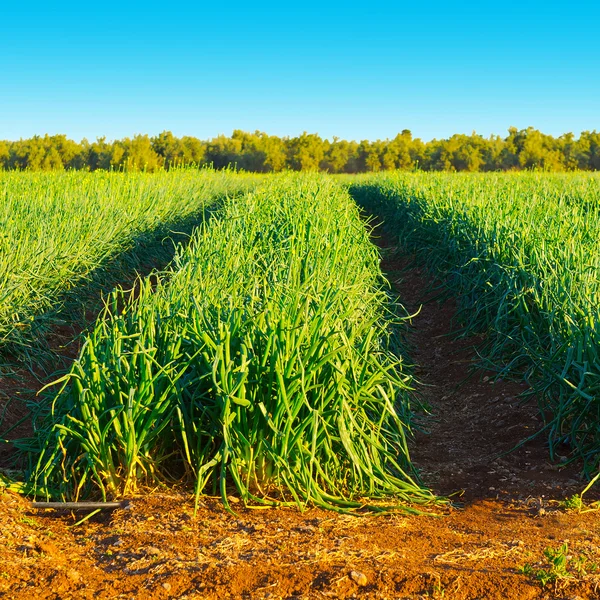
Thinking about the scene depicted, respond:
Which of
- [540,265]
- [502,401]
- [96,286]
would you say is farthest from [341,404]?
[96,286]

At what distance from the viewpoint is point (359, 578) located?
1.98 meters

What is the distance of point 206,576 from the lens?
1.99 meters

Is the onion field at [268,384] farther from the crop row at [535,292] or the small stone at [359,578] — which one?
the small stone at [359,578]

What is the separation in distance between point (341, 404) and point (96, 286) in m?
4.13

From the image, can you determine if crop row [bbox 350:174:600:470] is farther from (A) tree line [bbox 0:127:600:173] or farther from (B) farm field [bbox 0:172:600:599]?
(A) tree line [bbox 0:127:600:173]

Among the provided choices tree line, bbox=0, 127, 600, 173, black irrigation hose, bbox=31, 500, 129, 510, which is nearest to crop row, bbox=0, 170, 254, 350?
black irrigation hose, bbox=31, 500, 129, 510

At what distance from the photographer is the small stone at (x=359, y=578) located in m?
1.97

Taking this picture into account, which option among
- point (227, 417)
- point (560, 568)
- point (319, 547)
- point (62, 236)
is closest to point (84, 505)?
point (227, 417)

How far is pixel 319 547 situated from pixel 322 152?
46.7m

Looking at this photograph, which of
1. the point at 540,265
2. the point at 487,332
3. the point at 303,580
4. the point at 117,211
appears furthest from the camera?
the point at 117,211

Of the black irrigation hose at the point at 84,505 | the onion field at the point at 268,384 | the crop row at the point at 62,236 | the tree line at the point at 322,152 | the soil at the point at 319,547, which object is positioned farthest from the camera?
the tree line at the point at 322,152

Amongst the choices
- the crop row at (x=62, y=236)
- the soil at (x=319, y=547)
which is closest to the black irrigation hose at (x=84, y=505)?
the soil at (x=319, y=547)

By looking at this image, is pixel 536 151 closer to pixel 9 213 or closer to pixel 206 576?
pixel 9 213

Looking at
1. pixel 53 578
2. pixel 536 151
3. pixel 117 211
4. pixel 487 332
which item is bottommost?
pixel 53 578
